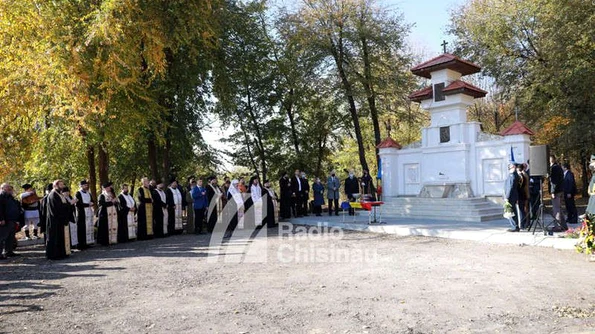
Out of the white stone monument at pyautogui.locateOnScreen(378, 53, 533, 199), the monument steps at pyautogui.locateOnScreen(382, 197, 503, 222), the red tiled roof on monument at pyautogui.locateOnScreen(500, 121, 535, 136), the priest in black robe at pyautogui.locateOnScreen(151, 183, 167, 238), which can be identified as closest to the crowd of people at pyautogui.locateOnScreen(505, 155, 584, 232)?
the monument steps at pyautogui.locateOnScreen(382, 197, 503, 222)

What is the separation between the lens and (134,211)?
44.7 feet

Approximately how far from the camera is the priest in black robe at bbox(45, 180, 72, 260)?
33.7 feet

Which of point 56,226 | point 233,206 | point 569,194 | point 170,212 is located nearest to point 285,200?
point 233,206

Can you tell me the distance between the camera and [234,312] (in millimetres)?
5469

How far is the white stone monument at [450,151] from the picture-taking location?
16.6m

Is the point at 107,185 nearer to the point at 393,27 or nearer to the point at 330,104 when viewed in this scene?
the point at 330,104

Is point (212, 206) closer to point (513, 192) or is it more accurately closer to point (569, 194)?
point (513, 192)

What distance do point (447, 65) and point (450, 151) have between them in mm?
3424

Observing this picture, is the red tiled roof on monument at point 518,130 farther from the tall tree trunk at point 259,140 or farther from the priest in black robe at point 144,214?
the tall tree trunk at point 259,140

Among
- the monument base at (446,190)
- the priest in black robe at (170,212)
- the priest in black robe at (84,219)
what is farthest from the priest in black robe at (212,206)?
the monument base at (446,190)

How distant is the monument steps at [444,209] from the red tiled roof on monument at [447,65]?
540cm

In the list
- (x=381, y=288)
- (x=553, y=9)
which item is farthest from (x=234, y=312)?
(x=553, y=9)

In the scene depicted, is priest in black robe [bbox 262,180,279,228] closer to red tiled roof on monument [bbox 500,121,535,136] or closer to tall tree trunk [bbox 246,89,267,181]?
red tiled roof on monument [bbox 500,121,535,136]

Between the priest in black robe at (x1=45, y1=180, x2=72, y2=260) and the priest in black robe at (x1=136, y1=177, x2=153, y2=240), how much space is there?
3.29 metres
